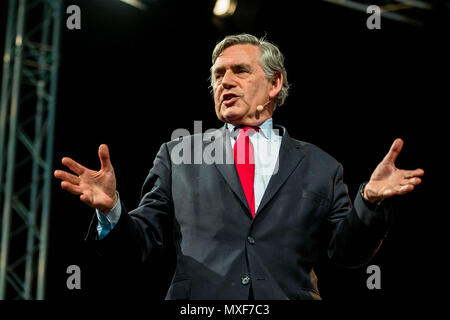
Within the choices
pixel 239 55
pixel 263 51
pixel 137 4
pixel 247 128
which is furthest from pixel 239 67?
pixel 137 4

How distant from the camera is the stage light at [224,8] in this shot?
4.00 metres

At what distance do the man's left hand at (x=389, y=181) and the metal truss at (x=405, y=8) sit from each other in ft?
8.38

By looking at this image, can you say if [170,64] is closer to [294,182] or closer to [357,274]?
[357,274]

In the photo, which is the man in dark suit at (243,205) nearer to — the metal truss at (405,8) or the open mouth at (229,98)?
the open mouth at (229,98)

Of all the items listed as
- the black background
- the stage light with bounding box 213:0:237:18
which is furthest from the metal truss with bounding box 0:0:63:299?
the stage light with bounding box 213:0:237:18

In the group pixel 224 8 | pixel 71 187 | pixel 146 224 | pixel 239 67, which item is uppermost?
pixel 224 8

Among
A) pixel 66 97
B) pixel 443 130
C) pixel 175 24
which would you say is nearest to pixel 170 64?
pixel 175 24

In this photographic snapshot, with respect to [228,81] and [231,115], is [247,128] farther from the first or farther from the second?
[228,81]

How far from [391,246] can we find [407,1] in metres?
1.83

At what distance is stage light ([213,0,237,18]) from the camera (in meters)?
4.00

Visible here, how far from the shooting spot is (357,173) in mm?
4301

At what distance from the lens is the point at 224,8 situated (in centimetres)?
403

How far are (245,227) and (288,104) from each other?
2677mm

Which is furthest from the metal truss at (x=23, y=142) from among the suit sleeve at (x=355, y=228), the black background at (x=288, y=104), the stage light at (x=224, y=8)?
the suit sleeve at (x=355, y=228)
